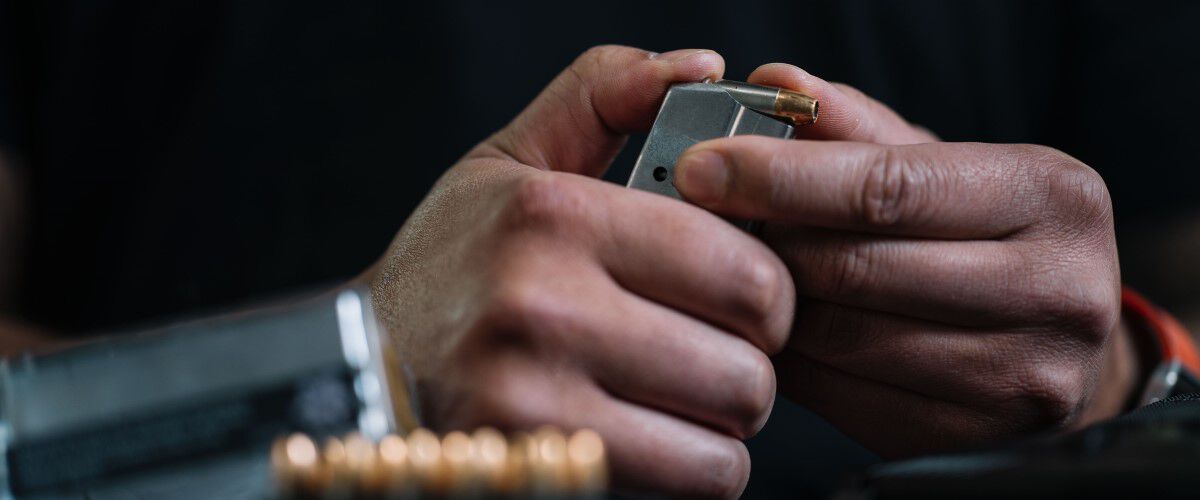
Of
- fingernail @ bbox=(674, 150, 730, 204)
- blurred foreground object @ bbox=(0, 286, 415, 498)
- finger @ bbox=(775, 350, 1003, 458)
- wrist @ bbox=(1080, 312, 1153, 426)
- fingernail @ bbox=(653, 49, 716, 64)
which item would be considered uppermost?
fingernail @ bbox=(653, 49, 716, 64)

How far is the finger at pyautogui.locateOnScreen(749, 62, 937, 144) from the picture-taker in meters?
0.53

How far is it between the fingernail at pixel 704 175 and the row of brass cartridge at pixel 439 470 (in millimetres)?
191

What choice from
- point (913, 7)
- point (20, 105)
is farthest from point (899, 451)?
point (20, 105)

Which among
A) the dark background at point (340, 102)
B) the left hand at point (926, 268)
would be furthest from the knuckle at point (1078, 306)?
the dark background at point (340, 102)

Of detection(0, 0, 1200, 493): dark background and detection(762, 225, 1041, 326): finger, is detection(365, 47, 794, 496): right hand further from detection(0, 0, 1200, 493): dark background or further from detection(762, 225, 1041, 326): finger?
detection(0, 0, 1200, 493): dark background

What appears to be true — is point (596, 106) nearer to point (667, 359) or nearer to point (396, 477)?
point (667, 359)

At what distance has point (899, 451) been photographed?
589 mm

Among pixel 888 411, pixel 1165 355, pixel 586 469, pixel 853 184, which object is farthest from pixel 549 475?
pixel 1165 355

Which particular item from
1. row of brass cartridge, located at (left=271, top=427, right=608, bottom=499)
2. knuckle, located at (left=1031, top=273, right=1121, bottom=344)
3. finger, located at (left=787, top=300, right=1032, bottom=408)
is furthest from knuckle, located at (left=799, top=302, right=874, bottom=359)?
row of brass cartridge, located at (left=271, top=427, right=608, bottom=499)

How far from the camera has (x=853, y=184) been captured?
0.45 metres

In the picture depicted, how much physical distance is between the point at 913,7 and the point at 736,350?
720mm

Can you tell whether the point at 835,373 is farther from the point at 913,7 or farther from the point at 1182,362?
the point at 913,7

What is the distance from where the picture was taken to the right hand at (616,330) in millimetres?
435

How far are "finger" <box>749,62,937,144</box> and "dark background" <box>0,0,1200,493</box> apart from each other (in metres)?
0.39
